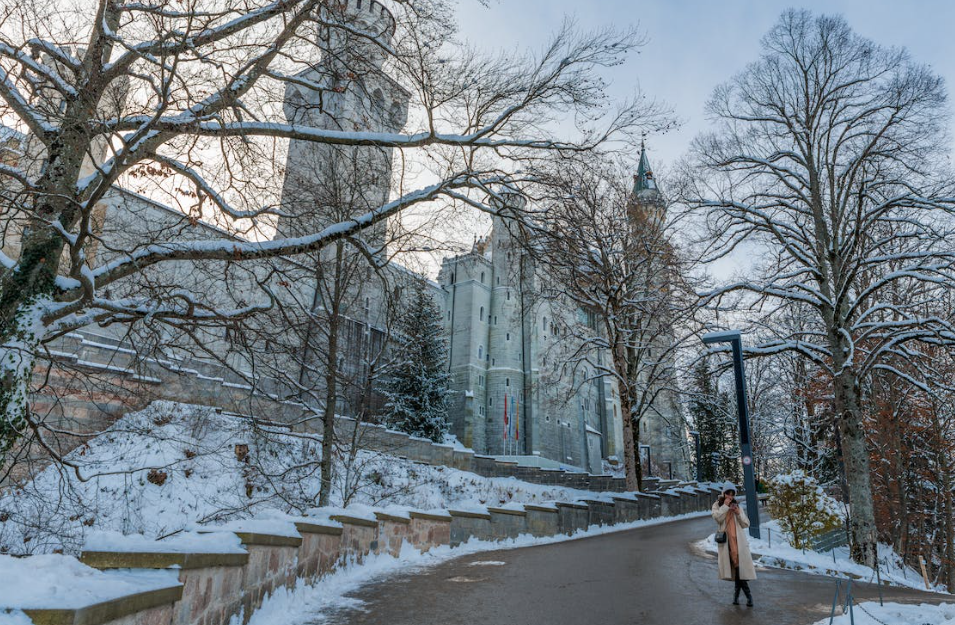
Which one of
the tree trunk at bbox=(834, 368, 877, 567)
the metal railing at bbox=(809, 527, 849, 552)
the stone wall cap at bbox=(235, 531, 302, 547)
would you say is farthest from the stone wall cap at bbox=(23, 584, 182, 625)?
the tree trunk at bbox=(834, 368, 877, 567)

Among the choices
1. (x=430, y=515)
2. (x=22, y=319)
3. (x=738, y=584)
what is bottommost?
(x=738, y=584)

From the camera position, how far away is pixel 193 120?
5883 millimetres

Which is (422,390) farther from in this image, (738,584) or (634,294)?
(738,584)

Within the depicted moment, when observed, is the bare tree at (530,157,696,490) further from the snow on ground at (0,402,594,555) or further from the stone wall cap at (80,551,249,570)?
the stone wall cap at (80,551,249,570)

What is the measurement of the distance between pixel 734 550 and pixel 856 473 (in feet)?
27.6

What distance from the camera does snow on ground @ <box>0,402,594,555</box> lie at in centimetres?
884

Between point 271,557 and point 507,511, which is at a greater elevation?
point 271,557

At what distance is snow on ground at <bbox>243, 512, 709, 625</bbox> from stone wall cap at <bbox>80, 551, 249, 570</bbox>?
3.25 feet

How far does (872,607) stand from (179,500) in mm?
12388

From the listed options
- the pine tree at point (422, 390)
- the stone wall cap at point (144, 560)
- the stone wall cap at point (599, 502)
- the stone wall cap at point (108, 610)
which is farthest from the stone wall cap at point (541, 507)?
the pine tree at point (422, 390)

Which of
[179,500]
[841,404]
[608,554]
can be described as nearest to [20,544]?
[179,500]

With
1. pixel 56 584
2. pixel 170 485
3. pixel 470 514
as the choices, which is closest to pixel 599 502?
pixel 470 514

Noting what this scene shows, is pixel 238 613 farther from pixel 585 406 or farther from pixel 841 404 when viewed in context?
pixel 585 406

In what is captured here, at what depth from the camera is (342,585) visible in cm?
724
